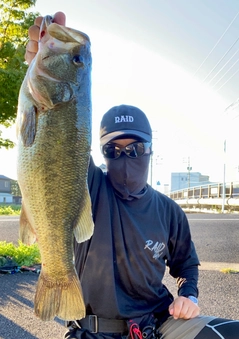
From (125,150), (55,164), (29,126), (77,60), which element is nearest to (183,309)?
(125,150)

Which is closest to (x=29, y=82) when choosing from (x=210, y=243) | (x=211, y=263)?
(x=211, y=263)

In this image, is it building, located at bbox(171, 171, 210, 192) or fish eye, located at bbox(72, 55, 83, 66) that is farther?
building, located at bbox(171, 171, 210, 192)

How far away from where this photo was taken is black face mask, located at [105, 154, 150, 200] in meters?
2.86

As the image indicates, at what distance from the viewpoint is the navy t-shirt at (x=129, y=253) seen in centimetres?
260

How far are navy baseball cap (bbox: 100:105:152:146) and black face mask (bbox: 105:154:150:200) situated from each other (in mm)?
172

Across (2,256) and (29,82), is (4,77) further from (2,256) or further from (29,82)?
(29,82)

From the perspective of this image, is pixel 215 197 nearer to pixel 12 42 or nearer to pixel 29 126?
pixel 12 42

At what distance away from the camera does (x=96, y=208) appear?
9.05 ft

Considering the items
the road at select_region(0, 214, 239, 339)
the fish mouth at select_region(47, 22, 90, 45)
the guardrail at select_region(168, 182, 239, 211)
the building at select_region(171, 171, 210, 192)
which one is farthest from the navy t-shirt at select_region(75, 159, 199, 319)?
the building at select_region(171, 171, 210, 192)

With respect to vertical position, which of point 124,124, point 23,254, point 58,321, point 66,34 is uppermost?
point 66,34

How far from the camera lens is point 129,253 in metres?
2.72

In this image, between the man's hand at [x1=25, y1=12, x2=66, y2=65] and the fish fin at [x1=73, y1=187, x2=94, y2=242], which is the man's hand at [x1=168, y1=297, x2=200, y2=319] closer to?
the fish fin at [x1=73, y1=187, x2=94, y2=242]

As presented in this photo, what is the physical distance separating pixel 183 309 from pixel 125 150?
1.23 metres

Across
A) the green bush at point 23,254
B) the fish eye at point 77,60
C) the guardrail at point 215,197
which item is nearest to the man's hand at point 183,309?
the fish eye at point 77,60
